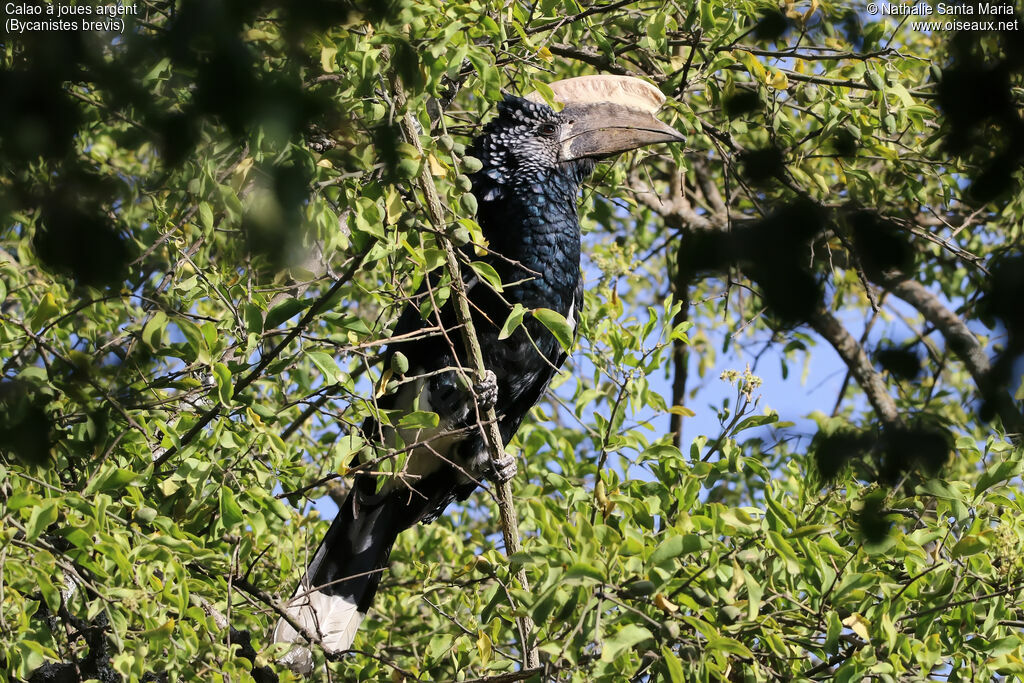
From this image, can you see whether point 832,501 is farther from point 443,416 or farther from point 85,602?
point 85,602

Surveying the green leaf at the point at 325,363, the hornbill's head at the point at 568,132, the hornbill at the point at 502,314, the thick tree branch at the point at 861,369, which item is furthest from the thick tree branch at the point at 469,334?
the thick tree branch at the point at 861,369

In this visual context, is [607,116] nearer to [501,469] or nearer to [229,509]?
[501,469]

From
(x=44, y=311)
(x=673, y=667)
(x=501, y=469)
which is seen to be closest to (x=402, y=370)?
(x=501, y=469)

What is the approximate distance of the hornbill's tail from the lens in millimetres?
2768

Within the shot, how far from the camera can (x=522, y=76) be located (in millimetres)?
2379

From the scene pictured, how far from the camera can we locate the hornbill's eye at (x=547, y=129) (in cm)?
314

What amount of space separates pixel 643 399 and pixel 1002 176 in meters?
1.34

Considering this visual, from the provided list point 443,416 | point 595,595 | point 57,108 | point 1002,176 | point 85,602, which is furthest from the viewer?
point 443,416

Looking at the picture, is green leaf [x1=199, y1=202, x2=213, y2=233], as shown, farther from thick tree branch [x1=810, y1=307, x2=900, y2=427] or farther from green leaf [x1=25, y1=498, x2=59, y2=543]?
thick tree branch [x1=810, y1=307, x2=900, y2=427]

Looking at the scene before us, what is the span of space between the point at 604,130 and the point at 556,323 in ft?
4.90

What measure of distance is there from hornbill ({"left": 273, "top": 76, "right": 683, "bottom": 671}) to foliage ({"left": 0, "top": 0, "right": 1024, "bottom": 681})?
4.7 inches

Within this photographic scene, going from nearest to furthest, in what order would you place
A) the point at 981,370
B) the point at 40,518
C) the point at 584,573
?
the point at 981,370 → the point at 584,573 → the point at 40,518

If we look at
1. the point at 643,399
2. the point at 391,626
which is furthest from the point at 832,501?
the point at 391,626

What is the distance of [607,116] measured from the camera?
310 centimetres
